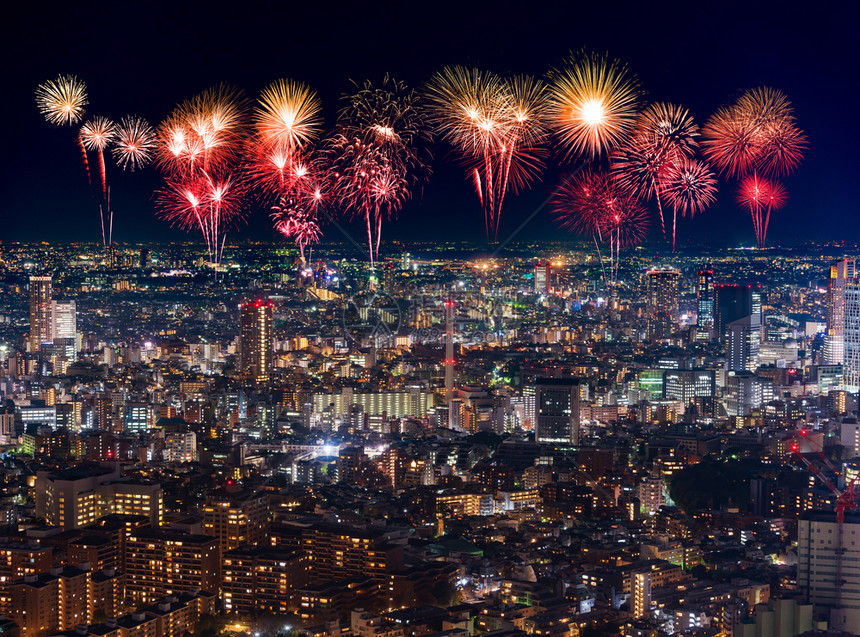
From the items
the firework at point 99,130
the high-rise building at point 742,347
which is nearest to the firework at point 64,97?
the firework at point 99,130

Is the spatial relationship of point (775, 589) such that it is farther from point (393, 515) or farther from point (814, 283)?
point (814, 283)

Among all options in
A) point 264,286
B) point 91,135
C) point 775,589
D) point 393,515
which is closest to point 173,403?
point 264,286

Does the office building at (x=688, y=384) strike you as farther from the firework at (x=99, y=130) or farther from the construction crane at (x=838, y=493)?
the firework at (x=99, y=130)

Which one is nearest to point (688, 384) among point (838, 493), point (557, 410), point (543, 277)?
point (543, 277)

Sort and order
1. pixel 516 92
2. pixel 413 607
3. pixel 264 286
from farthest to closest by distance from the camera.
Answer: pixel 264 286, pixel 413 607, pixel 516 92

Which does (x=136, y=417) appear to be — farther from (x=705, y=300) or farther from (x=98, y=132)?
(x=98, y=132)

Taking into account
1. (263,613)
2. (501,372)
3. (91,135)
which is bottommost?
(263,613)
